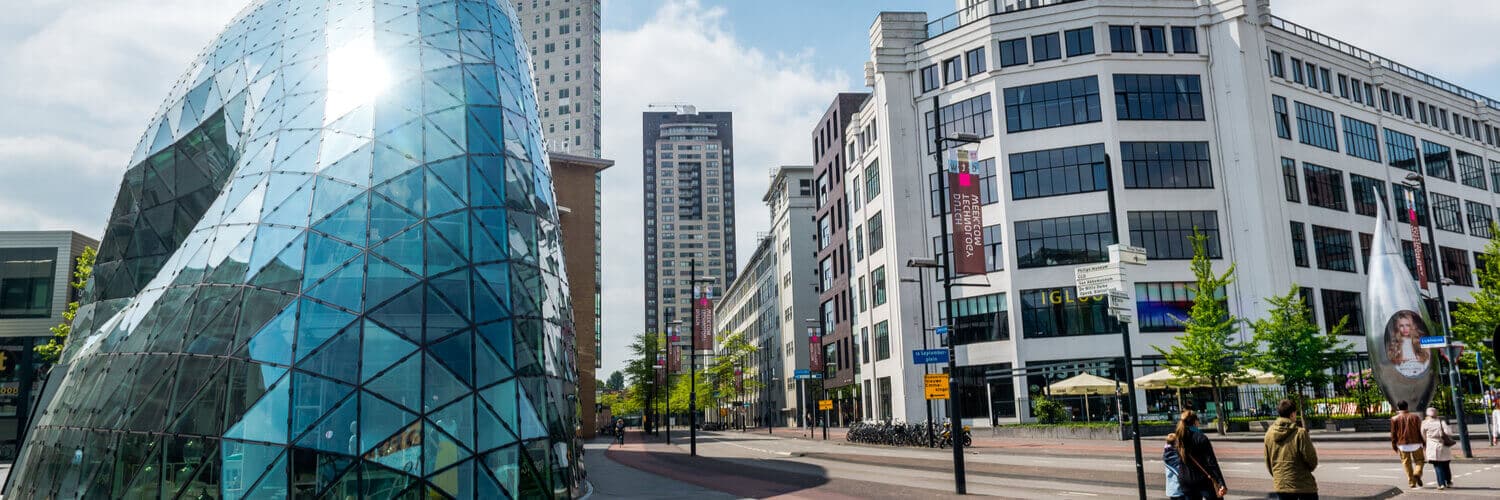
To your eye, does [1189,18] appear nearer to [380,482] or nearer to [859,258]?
[859,258]

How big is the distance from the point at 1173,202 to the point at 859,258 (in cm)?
2260

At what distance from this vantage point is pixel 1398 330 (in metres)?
31.8

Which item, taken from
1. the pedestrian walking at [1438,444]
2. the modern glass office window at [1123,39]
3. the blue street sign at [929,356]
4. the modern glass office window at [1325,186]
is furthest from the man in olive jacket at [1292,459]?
the modern glass office window at [1325,186]

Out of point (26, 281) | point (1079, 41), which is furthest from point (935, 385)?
point (26, 281)

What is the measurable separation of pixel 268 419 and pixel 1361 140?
66002mm

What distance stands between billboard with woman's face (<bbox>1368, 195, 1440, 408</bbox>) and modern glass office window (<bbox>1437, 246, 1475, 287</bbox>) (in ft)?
138

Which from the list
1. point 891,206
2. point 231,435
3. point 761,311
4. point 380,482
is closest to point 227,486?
point 231,435

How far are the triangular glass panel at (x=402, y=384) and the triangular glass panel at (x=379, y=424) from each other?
148mm

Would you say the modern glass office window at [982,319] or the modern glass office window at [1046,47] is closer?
the modern glass office window at [982,319]

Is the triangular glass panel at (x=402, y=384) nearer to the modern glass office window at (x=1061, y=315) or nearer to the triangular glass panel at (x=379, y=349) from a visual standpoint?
the triangular glass panel at (x=379, y=349)

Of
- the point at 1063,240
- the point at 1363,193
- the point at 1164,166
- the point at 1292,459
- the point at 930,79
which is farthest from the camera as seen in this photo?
the point at 1363,193

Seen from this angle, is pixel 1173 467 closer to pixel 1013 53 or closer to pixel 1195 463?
pixel 1195 463

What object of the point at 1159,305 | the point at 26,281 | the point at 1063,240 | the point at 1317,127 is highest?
the point at 1317,127

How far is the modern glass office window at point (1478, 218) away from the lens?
69188 mm
